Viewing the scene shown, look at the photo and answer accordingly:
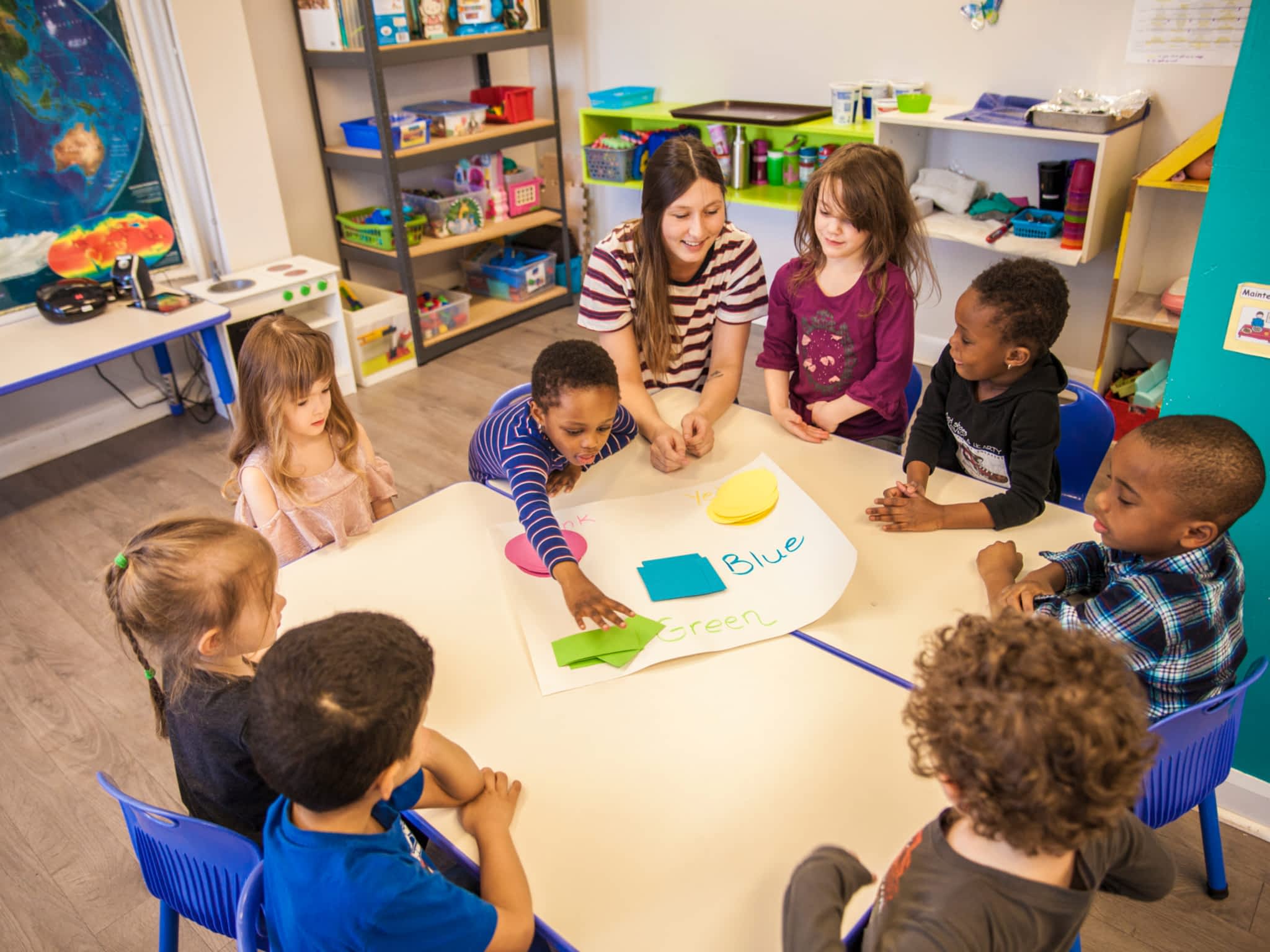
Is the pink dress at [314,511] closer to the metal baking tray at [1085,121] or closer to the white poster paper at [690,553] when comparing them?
the white poster paper at [690,553]

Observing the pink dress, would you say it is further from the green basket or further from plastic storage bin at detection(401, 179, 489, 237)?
plastic storage bin at detection(401, 179, 489, 237)

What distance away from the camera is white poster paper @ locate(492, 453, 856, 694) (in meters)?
1.24

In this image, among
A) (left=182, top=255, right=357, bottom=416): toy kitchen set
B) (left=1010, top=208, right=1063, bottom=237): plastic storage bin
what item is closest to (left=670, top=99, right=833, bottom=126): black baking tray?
(left=1010, top=208, right=1063, bottom=237): plastic storage bin

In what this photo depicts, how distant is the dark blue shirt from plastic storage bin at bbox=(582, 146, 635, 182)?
3.63m

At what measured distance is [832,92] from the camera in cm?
351

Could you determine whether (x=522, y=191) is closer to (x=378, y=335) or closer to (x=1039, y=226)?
(x=378, y=335)

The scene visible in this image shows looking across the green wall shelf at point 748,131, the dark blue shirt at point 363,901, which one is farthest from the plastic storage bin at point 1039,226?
the dark blue shirt at point 363,901

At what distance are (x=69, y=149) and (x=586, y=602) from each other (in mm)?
2862

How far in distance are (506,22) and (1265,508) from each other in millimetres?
3570

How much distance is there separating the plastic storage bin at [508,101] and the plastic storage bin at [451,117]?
0.14m

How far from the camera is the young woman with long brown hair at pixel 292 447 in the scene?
1.62m

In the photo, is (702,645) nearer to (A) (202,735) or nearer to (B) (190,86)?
(A) (202,735)

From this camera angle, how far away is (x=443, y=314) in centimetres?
411

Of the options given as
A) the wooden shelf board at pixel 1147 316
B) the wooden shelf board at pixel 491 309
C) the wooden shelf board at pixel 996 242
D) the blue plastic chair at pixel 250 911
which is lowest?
the wooden shelf board at pixel 491 309
